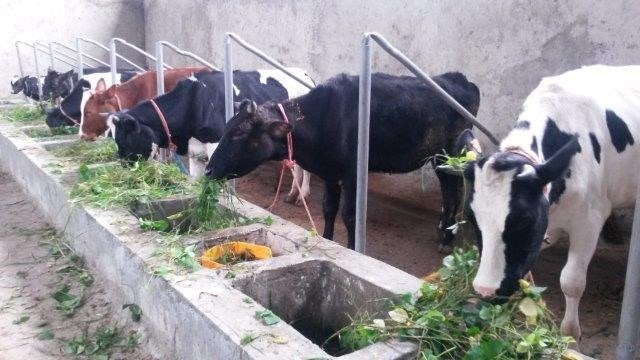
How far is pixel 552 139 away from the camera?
134 inches

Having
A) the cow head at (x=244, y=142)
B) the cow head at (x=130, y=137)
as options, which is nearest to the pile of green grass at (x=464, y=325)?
the cow head at (x=244, y=142)

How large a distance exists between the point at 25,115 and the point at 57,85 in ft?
3.69

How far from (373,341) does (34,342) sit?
2.31 meters

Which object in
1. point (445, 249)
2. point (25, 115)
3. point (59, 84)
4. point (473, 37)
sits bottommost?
point (445, 249)

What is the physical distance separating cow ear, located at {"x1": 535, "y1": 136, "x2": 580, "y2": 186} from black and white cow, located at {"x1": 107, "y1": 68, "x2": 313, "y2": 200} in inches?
166

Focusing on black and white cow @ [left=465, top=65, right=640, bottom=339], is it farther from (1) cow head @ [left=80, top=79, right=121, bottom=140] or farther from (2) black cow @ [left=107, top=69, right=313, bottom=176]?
(1) cow head @ [left=80, top=79, right=121, bottom=140]

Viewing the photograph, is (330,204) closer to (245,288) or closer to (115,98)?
(245,288)

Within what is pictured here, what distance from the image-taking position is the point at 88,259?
4410 mm

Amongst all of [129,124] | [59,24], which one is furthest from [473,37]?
[59,24]

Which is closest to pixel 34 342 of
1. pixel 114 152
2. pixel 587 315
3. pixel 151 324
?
pixel 151 324

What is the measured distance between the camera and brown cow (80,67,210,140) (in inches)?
292

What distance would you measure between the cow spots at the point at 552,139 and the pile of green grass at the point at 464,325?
107 centimetres

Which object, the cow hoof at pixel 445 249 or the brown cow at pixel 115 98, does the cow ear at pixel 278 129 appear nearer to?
the cow hoof at pixel 445 249

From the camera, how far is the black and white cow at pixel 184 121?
6.02 meters
